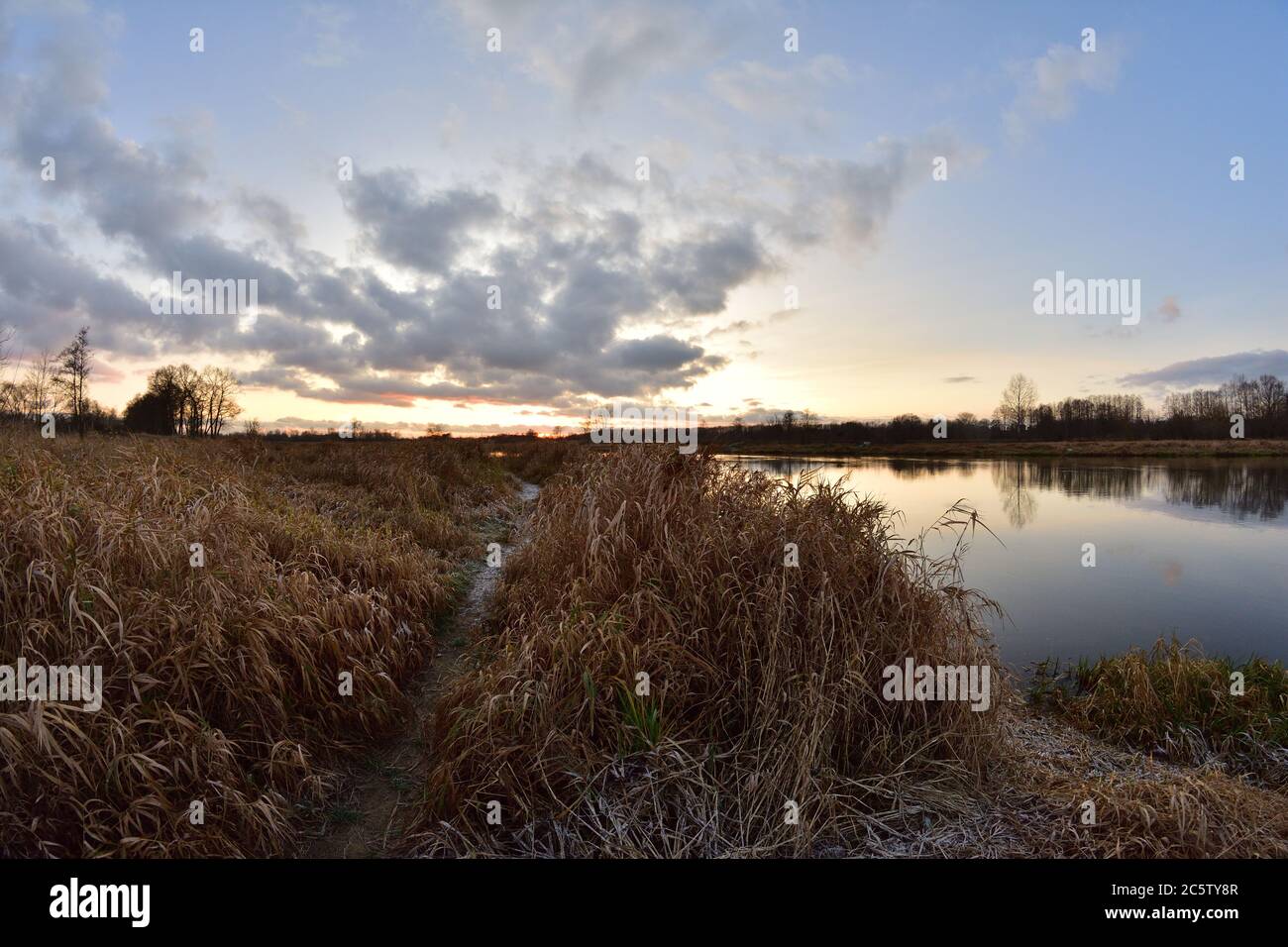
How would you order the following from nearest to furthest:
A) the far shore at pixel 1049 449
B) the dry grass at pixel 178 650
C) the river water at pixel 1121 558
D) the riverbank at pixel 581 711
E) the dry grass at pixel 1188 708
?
the dry grass at pixel 178 650, the riverbank at pixel 581 711, the dry grass at pixel 1188 708, the river water at pixel 1121 558, the far shore at pixel 1049 449

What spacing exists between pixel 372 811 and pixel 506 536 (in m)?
8.44

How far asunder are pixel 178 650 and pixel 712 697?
3.53 meters

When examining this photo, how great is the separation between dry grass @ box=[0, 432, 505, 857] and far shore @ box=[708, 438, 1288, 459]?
1499 inches

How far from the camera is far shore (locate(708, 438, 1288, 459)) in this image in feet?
164

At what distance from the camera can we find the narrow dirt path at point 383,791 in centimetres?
330

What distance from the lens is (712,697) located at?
3697 mm

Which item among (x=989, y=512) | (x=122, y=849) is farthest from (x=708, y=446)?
(x=989, y=512)

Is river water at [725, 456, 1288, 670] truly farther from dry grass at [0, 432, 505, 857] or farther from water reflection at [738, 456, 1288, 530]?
dry grass at [0, 432, 505, 857]

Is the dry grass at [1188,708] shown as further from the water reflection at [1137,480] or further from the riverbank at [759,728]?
the water reflection at [1137,480]

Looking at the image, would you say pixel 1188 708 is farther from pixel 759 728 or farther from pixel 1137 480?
pixel 1137 480

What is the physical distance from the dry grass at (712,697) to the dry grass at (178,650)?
1016 millimetres

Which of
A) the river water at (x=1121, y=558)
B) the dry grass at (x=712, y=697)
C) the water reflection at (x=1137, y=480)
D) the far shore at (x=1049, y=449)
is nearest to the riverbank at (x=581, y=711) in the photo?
the dry grass at (x=712, y=697)

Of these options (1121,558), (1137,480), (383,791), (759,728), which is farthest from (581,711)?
(1137,480)
